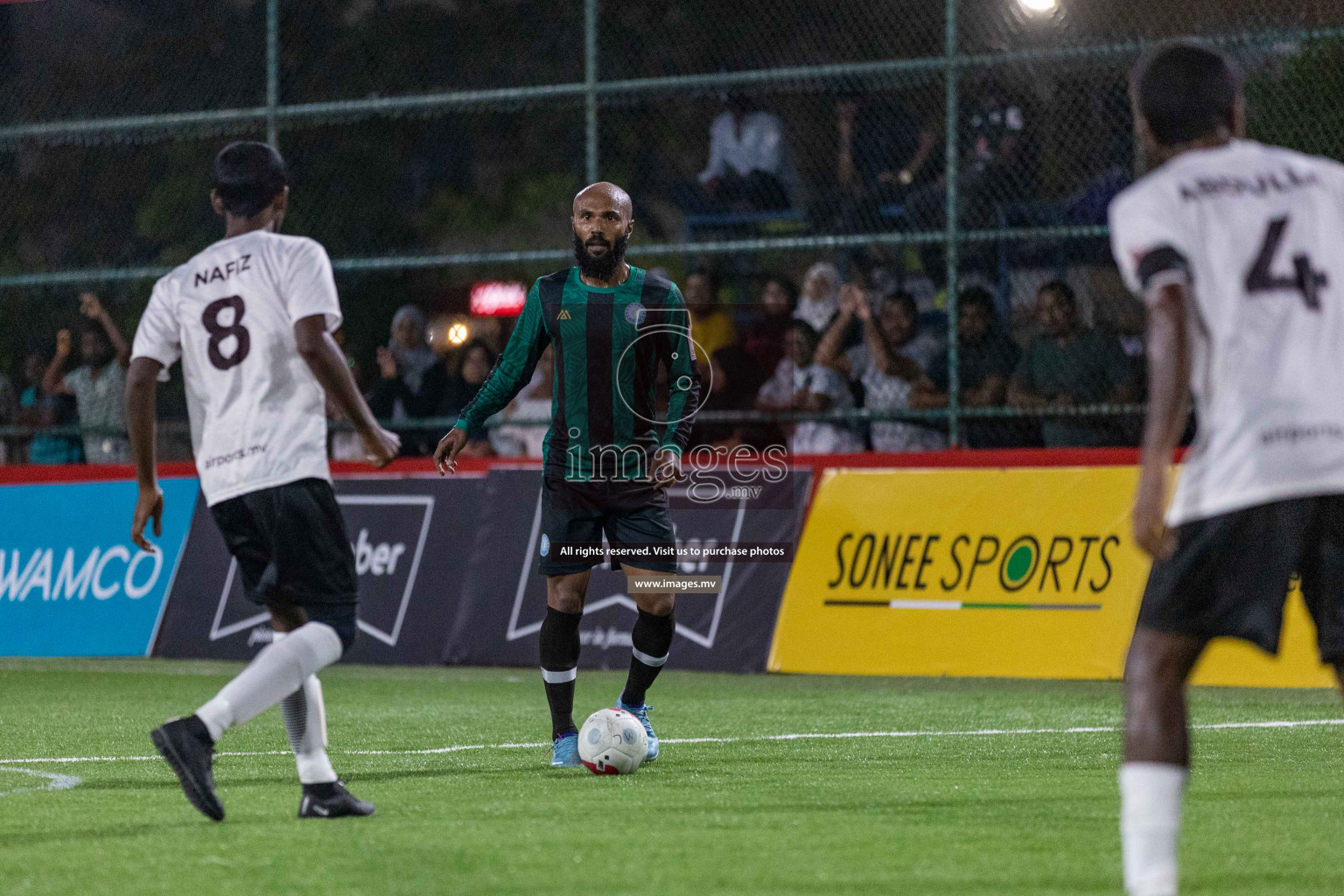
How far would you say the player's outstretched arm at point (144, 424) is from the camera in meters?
6.27

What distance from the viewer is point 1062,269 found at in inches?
523

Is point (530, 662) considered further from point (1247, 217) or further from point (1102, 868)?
point (1247, 217)

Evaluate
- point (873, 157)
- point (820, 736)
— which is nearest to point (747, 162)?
point (873, 157)

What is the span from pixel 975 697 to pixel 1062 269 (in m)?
3.77

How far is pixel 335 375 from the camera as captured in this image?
5992mm

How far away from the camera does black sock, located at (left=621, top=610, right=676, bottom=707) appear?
8.01m

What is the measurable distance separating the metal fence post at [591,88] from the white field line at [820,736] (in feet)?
19.7

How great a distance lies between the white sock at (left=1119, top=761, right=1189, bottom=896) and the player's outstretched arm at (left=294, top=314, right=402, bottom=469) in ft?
8.65

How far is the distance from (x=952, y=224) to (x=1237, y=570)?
8.85 meters

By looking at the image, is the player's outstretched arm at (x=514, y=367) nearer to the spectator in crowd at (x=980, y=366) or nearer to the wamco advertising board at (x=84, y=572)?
the spectator in crowd at (x=980, y=366)

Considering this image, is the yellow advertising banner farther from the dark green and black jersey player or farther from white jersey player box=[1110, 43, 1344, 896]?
white jersey player box=[1110, 43, 1344, 896]

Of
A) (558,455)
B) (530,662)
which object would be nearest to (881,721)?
(558,455)

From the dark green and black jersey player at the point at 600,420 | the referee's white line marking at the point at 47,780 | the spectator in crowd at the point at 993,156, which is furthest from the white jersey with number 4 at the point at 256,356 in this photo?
the spectator in crowd at the point at 993,156

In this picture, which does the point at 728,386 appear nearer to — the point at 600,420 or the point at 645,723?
the point at 600,420
